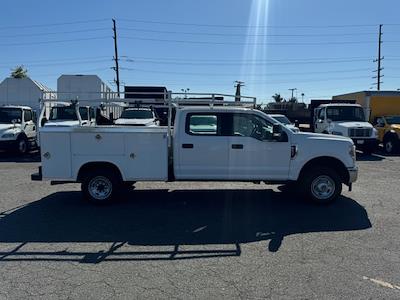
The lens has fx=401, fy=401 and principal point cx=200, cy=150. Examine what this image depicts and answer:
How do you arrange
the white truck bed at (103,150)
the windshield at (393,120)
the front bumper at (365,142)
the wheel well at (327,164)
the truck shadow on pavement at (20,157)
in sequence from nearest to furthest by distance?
the white truck bed at (103,150) → the wheel well at (327,164) → the truck shadow on pavement at (20,157) → the front bumper at (365,142) → the windshield at (393,120)

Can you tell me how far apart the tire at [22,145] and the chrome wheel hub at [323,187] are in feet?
45.3

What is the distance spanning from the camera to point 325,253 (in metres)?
5.42

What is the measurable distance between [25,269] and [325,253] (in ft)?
12.7

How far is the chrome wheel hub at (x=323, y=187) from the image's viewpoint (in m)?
8.09

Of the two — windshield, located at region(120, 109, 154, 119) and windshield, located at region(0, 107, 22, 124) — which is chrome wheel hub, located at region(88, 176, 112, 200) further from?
windshield, located at region(0, 107, 22, 124)

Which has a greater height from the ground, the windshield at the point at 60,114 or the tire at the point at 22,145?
the windshield at the point at 60,114

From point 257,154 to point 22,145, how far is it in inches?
521

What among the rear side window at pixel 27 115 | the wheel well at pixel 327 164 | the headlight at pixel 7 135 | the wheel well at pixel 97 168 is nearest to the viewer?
the wheel well at pixel 97 168

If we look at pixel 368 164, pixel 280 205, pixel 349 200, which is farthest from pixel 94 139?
pixel 368 164

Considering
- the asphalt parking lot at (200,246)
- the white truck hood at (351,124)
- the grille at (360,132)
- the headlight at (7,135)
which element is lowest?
the asphalt parking lot at (200,246)

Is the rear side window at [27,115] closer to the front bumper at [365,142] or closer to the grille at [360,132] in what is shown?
the grille at [360,132]

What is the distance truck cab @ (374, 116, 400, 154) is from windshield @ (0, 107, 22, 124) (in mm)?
17147

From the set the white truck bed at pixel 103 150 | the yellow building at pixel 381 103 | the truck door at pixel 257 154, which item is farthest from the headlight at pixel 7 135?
the yellow building at pixel 381 103

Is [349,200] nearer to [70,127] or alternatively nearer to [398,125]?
[70,127]
